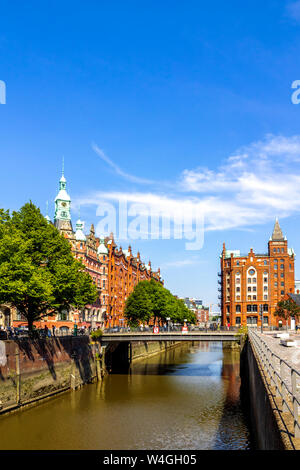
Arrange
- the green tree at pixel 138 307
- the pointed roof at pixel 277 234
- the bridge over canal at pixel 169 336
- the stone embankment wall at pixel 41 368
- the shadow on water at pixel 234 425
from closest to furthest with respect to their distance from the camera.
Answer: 1. the shadow on water at pixel 234 425
2. the stone embankment wall at pixel 41 368
3. the bridge over canal at pixel 169 336
4. the green tree at pixel 138 307
5. the pointed roof at pixel 277 234

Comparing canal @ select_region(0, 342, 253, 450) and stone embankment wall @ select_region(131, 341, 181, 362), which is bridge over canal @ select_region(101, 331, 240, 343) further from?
stone embankment wall @ select_region(131, 341, 181, 362)

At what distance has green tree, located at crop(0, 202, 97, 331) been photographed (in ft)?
158

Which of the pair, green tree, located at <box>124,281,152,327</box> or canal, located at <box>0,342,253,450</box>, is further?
green tree, located at <box>124,281,152,327</box>

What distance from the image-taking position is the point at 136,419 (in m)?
42.1

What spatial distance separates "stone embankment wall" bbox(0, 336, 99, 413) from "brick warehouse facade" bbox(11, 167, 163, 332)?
2146 cm

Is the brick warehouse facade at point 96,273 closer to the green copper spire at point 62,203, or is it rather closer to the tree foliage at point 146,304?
the green copper spire at point 62,203

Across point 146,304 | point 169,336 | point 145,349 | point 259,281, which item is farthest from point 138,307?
point 259,281

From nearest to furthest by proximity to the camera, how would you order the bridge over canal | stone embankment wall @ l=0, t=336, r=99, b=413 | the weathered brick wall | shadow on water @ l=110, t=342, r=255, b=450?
shadow on water @ l=110, t=342, r=255, b=450
stone embankment wall @ l=0, t=336, r=99, b=413
the bridge over canal
the weathered brick wall

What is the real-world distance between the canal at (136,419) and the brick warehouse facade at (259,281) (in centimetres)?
9349

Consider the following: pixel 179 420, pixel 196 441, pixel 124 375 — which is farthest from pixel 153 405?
pixel 124 375

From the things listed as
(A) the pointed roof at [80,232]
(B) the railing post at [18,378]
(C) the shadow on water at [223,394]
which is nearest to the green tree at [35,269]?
(B) the railing post at [18,378]

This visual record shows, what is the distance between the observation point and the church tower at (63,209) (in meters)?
102

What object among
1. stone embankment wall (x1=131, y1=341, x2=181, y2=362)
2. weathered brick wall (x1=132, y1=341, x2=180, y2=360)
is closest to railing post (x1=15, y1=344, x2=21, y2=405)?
stone embankment wall (x1=131, y1=341, x2=181, y2=362)
